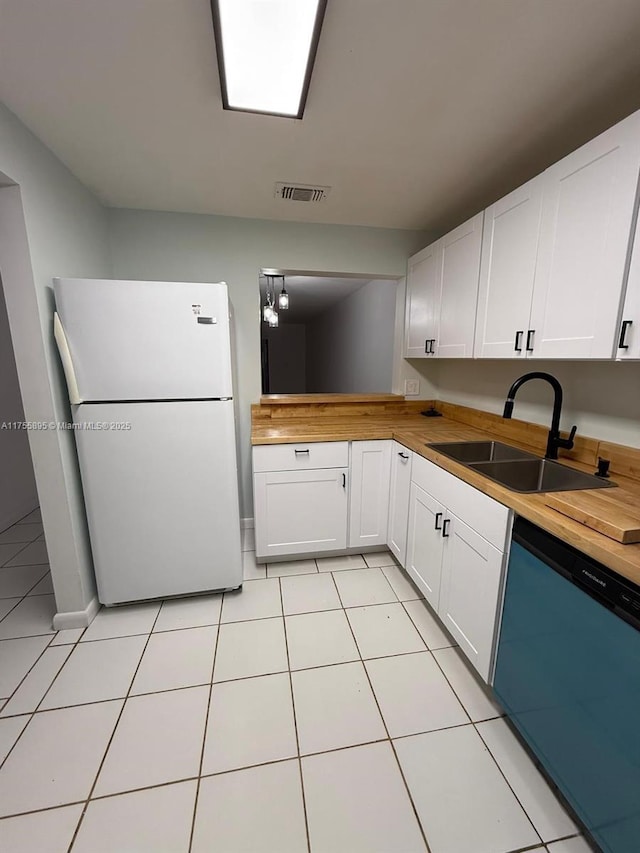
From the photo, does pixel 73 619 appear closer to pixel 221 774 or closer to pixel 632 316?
pixel 221 774

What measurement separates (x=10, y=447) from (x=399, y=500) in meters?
3.15

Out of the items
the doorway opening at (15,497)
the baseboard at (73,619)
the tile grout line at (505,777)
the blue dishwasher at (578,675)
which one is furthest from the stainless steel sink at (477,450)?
the doorway opening at (15,497)

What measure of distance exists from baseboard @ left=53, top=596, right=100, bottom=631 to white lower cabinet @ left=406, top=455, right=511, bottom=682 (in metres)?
1.72

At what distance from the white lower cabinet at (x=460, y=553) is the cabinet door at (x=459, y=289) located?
72cm

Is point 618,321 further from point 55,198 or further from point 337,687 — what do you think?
point 55,198

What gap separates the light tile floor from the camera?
100 centimetres

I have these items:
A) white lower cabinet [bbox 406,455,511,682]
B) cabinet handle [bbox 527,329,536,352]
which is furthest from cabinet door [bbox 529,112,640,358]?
white lower cabinet [bbox 406,455,511,682]

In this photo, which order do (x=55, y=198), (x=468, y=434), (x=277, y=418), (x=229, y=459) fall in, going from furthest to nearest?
(x=277, y=418)
(x=468, y=434)
(x=229, y=459)
(x=55, y=198)

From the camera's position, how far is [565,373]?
1.66m

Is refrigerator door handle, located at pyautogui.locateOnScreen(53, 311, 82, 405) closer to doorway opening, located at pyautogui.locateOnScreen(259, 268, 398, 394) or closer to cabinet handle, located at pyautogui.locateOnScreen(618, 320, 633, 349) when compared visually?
doorway opening, located at pyautogui.locateOnScreen(259, 268, 398, 394)

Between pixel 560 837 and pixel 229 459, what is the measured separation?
1.75 meters

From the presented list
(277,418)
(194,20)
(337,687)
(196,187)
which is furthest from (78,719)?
(196,187)

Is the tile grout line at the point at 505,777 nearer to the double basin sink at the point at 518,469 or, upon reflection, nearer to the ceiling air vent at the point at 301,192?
the double basin sink at the point at 518,469

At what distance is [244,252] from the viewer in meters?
2.35
